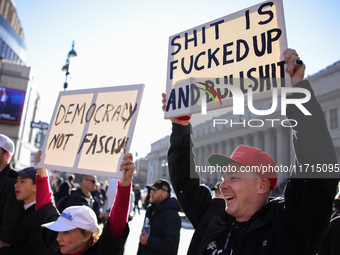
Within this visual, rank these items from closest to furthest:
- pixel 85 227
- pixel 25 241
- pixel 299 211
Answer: pixel 299 211, pixel 85 227, pixel 25 241

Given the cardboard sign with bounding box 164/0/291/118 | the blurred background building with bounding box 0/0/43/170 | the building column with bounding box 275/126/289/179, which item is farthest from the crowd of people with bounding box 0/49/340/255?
the building column with bounding box 275/126/289/179

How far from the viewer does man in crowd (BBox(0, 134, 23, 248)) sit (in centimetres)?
329

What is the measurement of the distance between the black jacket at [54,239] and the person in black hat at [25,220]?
10.0 inches

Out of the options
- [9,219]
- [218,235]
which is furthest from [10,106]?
[218,235]

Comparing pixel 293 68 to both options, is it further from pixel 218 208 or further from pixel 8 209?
pixel 8 209

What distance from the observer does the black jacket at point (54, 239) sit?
7.55 feet

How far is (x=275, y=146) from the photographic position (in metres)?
46.8

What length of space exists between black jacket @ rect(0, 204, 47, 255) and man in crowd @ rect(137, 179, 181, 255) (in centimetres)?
143

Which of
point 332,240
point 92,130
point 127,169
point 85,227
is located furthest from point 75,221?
point 332,240

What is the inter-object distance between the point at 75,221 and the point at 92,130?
95cm

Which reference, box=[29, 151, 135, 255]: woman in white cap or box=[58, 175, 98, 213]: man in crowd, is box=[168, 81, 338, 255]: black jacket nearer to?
box=[29, 151, 135, 255]: woman in white cap

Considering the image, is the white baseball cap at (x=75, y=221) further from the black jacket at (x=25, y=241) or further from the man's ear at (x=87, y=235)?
the black jacket at (x=25, y=241)

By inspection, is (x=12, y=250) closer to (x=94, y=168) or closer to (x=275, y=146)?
(x=94, y=168)

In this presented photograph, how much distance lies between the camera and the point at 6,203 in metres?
3.46
